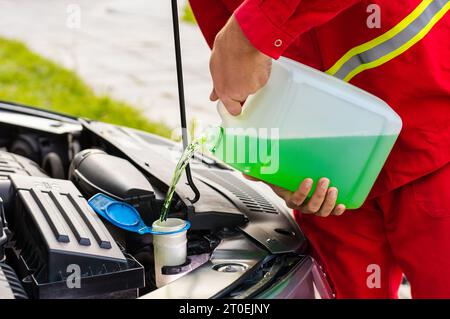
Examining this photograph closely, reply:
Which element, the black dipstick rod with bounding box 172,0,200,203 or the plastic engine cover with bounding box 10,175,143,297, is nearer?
the plastic engine cover with bounding box 10,175,143,297

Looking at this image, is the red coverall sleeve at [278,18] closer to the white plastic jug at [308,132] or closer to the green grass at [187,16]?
the white plastic jug at [308,132]

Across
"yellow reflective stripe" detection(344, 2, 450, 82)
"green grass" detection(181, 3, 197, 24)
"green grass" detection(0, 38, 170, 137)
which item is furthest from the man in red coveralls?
"green grass" detection(181, 3, 197, 24)

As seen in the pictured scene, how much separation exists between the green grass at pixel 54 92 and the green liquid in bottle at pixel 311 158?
2779 mm

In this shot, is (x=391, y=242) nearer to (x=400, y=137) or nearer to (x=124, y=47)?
(x=400, y=137)

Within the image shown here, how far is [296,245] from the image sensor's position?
1.54 meters

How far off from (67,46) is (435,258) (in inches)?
223

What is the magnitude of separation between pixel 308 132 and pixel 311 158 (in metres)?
0.07

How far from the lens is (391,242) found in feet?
5.41

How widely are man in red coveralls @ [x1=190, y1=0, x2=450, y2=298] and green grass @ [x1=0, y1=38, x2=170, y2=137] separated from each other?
2639 millimetres

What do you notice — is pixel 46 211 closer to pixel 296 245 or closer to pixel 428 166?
pixel 296 245

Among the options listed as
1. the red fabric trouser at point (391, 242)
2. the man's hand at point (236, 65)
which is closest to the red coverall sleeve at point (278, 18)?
the man's hand at point (236, 65)

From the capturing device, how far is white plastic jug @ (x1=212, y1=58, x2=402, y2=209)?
54.9 inches

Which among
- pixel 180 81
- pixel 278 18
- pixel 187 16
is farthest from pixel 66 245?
pixel 187 16

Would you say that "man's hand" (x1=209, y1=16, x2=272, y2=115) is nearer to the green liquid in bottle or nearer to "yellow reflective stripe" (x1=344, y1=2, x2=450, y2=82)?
the green liquid in bottle
